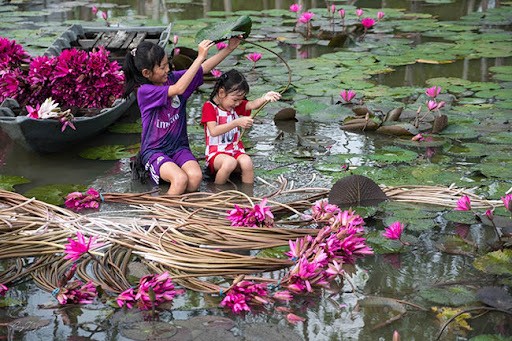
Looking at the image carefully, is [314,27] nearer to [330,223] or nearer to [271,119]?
[271,119]

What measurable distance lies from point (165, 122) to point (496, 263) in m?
2.22

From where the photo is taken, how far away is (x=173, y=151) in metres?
4.99

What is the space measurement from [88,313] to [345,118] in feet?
10.9

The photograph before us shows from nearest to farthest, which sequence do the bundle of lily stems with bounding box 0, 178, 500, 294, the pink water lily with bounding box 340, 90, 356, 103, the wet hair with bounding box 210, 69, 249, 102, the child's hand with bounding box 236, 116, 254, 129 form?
the bundle of lily stems with bounding box 0, 178, 500, 294 < the child's hand with bounding box 236, 116, 254, 129 < the wet hair with bounding box 210, 69, 249, 102 < the pink water lily with bounding box 340, 90, 356, 103

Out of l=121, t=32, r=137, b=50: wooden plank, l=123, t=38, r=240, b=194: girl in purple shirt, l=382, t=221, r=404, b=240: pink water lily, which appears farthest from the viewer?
l=121, t=32, r=137, b=50: wooden plank

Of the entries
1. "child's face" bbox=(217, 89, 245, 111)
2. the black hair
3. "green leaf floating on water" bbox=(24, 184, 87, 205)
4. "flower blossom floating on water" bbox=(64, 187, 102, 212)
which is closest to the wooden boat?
"green leaf floating on water" bbox=(24, 184, 87, 205)

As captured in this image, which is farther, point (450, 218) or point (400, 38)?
point (400, 38)

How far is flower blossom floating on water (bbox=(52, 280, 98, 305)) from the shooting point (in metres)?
3.37

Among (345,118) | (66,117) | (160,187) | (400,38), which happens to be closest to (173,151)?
(160,187)

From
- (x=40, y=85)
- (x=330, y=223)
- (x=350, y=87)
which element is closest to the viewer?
(x=330, y=223)

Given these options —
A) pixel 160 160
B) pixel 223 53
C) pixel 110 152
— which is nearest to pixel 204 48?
pixel 223 53

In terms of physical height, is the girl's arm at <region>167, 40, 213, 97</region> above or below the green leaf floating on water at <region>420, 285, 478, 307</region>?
above

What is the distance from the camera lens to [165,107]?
4.88m

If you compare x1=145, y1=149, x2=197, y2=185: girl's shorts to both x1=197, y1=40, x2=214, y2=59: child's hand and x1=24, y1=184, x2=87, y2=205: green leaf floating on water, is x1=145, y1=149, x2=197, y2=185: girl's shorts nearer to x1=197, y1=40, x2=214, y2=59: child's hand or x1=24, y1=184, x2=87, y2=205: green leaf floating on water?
x1=24, y1=184, x2=87, y2=205: green leaf floating on water
